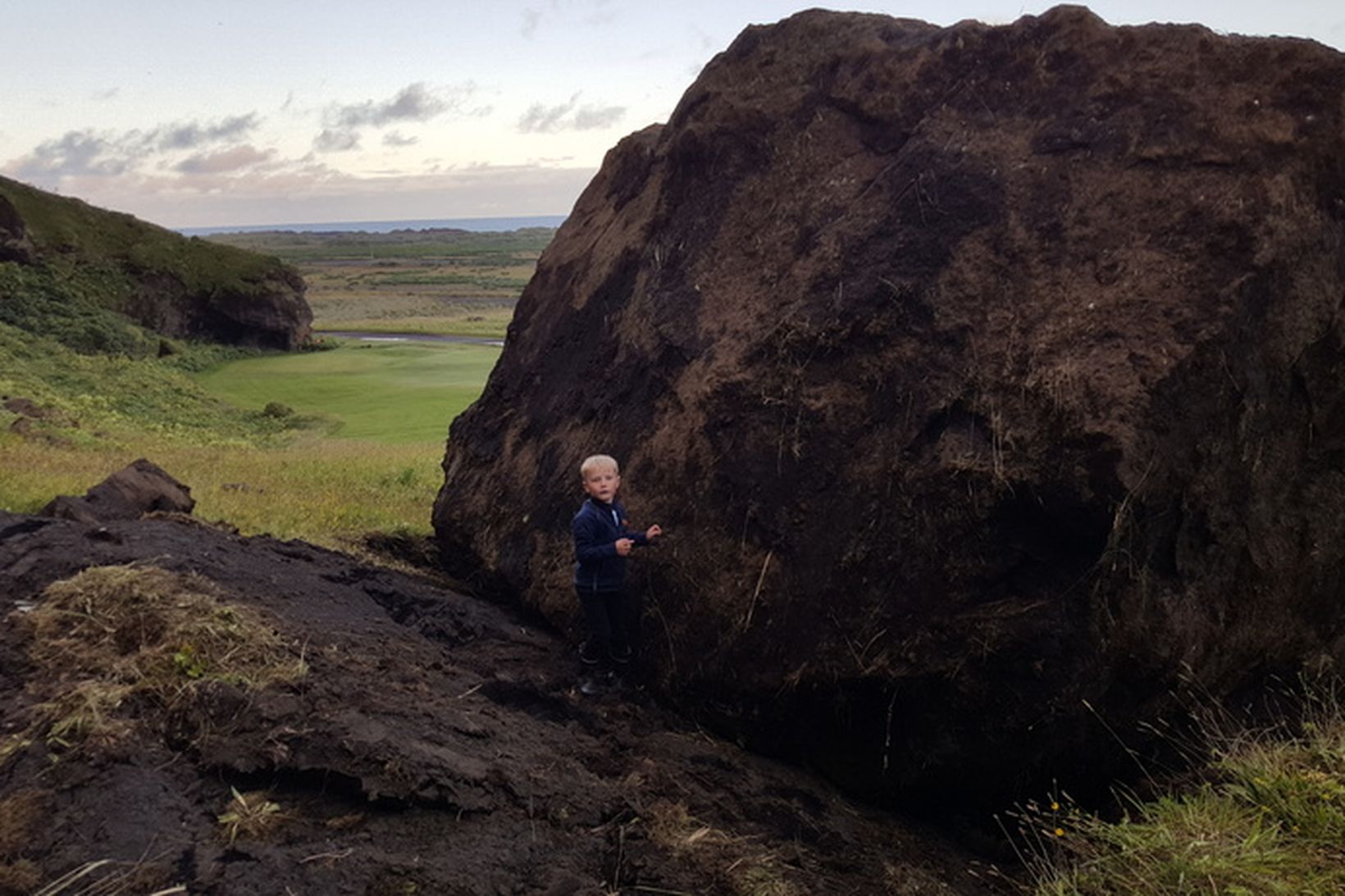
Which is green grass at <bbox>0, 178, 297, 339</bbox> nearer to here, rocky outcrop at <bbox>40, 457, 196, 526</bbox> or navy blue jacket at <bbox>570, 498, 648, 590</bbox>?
rocky outcrop at <bbox>40, 457, 196, 526</bbox>

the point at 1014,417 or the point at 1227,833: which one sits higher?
the point at 1014,417

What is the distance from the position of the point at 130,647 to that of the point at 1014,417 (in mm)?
4245

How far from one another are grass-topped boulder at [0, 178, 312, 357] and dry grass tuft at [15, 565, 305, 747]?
945 inches

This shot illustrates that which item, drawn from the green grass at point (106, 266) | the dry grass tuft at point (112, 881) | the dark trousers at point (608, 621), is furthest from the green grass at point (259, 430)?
the dry grass tuft at point (112, 881)

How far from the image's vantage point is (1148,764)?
5375 millimetres

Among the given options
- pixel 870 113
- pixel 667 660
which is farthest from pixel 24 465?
pixel 870 113

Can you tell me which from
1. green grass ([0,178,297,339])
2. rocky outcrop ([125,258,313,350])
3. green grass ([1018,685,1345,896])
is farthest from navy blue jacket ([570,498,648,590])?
rocky outcrop ([125,258,313,350])

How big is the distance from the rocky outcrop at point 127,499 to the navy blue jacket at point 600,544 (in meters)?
3.45

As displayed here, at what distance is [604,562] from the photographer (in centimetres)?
591

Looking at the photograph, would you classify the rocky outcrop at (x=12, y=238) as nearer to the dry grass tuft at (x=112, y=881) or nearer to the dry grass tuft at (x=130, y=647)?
the dry grass tuft at (x=130, y=647)

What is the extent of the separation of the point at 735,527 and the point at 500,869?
7.79 feet

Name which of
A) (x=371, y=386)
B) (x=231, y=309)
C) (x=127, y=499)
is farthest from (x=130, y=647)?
(x=231, y=309)

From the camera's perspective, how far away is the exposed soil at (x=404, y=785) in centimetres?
374

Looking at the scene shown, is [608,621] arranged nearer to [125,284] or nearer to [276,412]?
[276,412]
